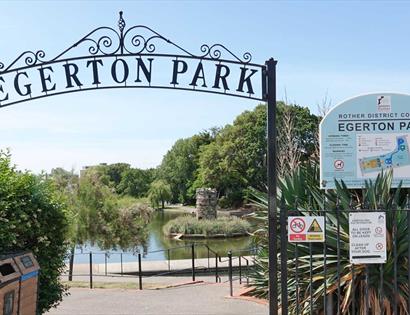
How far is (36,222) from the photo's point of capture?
7.20 metres

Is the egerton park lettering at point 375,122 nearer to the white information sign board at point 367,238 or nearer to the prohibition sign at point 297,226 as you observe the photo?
the white information sign board at point 367,238

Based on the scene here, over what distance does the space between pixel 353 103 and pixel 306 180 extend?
1302mm

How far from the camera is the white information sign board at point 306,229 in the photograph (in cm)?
587

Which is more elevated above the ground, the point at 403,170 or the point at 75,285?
the point at 403,170

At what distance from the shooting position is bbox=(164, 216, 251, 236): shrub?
143ft

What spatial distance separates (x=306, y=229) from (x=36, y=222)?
359 centimetres

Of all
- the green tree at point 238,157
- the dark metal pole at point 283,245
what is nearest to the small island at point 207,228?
the green tree at point 238,157

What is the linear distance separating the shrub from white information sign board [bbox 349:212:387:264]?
36989 millimetres

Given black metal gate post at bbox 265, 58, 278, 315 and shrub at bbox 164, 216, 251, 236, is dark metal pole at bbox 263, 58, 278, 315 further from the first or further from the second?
shrub at bbox 164, 216, 251, 236

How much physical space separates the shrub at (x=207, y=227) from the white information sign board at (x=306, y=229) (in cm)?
3709

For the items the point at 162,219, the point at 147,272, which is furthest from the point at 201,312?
the point at 162,219

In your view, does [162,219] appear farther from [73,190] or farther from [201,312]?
[201,312]

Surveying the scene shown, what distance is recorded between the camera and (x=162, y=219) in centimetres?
6391

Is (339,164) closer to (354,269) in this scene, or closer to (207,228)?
(354,269)
